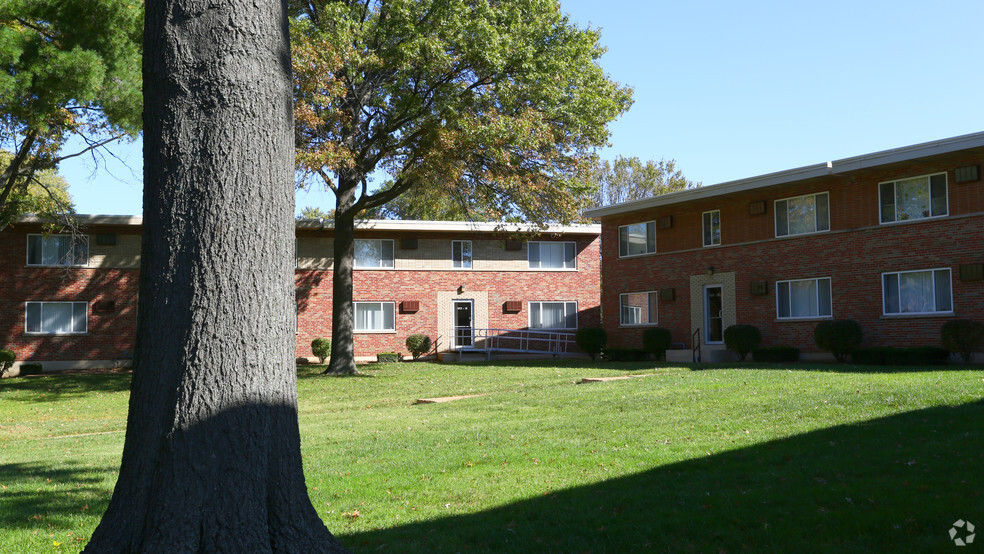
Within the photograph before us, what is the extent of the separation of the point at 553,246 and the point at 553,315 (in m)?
3.05

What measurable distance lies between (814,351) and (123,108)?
19709mm

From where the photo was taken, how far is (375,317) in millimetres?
33188

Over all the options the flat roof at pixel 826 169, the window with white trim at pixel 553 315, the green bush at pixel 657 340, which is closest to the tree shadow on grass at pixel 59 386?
the window with white trim at pixel 553 315

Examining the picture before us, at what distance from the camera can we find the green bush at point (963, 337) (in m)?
19.4

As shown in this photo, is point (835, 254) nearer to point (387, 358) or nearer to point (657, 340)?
point (657, 340)

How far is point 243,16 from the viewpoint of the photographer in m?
4.39

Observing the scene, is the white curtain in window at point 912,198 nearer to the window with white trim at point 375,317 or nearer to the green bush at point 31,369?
the window with white trim at point 375,317

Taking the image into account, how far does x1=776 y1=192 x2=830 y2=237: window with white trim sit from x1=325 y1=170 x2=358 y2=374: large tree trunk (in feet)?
43.6

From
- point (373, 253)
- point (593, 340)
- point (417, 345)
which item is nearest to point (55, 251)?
point (373, 253)

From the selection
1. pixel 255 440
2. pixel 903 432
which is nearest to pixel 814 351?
pixel 903 432

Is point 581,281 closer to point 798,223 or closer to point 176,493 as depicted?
point 798,223

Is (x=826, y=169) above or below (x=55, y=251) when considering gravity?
above

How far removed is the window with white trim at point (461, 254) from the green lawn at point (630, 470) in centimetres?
1902

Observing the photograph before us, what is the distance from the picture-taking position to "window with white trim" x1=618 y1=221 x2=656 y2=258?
29.5 m
